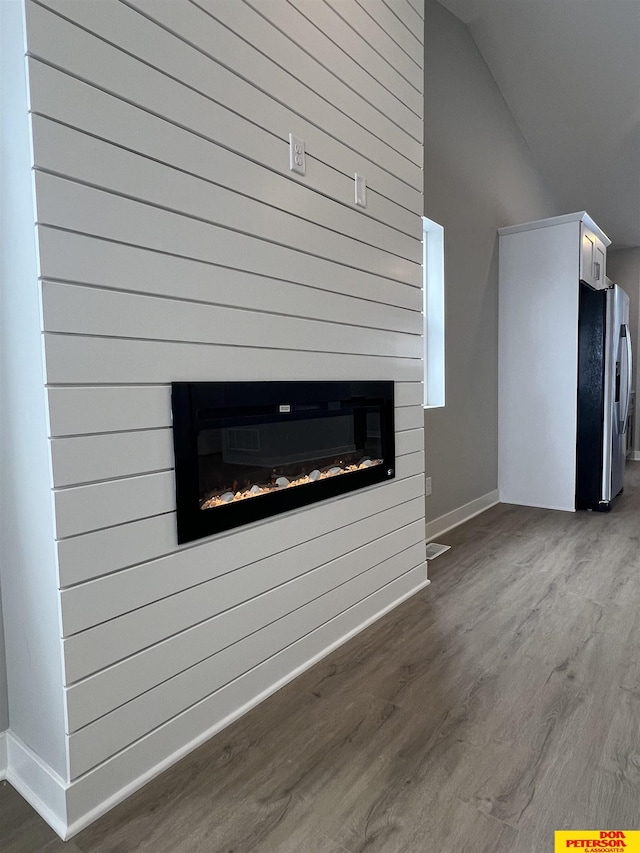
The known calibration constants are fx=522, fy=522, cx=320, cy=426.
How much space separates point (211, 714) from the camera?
1.63 metres

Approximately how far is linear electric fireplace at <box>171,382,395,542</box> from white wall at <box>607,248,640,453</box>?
235 inches

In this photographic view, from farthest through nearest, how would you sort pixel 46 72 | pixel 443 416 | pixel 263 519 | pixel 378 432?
pixel 443 416, pixel 378 432, pixel 263 519, pixel 46 72

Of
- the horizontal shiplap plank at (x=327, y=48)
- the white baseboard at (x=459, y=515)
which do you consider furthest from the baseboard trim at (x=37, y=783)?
the white baseboard at (x=459, y=515)

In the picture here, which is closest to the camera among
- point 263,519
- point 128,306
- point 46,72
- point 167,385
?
point 46,72

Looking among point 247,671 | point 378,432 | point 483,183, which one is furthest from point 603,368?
point 247,671

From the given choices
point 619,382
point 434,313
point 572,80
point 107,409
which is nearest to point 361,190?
point 107,409

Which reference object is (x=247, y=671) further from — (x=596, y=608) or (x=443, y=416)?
(x=443, y=416)

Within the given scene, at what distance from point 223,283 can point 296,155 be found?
0.62 meters

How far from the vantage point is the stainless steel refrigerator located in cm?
404

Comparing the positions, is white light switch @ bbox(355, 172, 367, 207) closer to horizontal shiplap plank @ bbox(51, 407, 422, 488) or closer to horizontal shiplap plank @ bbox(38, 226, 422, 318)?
horizontal shiplap plank @ bbox(38, 226, 422, 318)

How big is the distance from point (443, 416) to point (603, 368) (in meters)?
1.42

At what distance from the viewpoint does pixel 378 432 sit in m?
2.41

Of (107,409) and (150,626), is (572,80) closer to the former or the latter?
(107,409)

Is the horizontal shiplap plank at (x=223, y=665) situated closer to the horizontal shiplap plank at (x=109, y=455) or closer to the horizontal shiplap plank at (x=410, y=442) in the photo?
the horizontal shiplap plank at (x=410, y=442)
